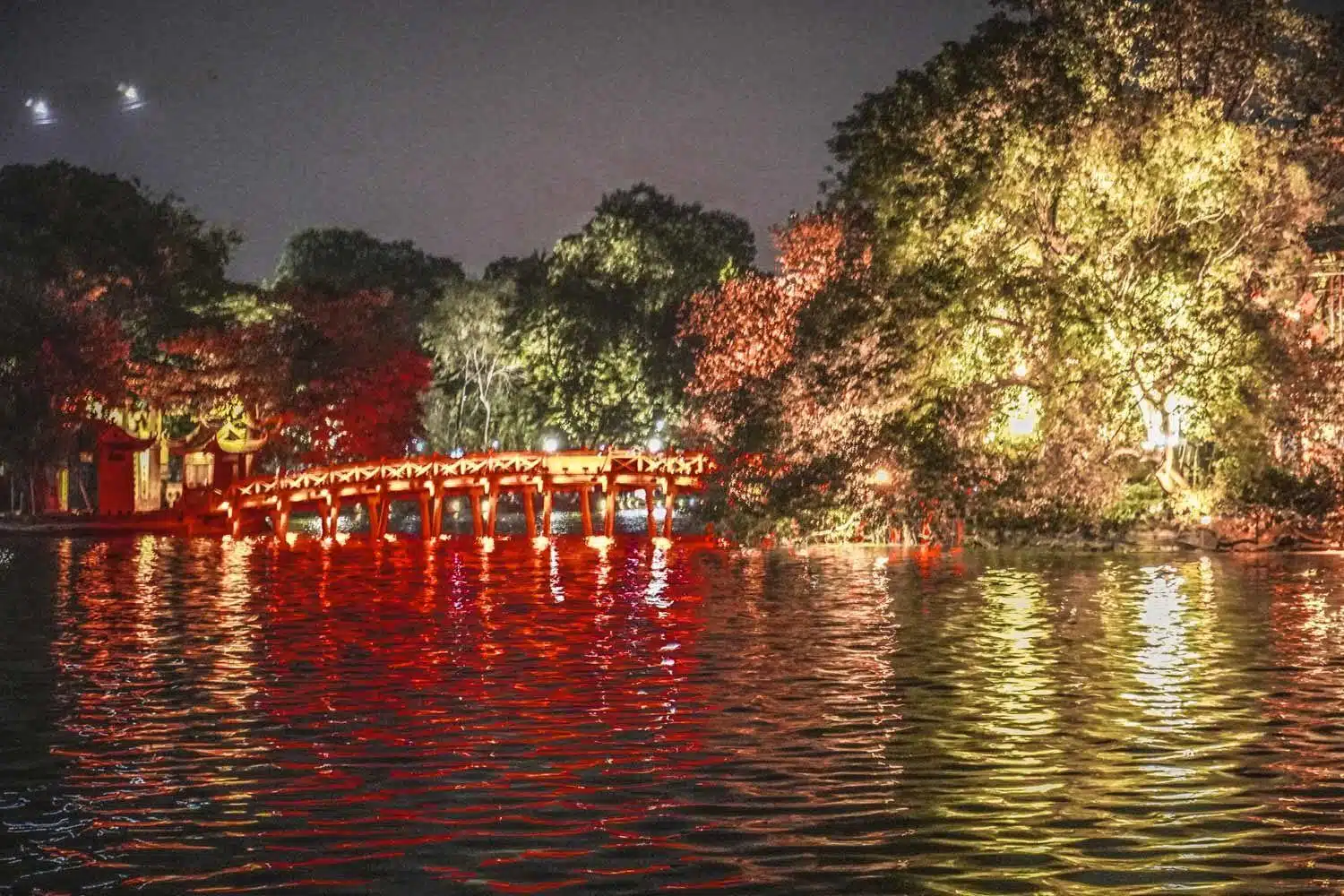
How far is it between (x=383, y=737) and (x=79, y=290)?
5850 cm

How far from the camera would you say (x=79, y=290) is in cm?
7200

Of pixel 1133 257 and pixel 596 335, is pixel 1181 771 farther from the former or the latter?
pixel 596 335

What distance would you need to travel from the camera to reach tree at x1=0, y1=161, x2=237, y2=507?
67.9 m

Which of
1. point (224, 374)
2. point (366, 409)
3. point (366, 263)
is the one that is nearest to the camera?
point (224, 374)

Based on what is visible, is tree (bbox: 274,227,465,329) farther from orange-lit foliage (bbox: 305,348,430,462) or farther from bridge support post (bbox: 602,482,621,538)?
bridge support post (bbox: 602,482,621,538)

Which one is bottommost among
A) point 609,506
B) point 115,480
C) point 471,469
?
point 609,506

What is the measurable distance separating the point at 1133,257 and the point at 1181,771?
94.2 ft

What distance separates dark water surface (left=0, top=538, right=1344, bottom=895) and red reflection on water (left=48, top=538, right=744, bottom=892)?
0.16 feet

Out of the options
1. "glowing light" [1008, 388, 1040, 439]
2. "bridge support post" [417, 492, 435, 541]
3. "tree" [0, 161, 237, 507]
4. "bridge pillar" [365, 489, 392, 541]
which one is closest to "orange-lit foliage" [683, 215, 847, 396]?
"bridge support post" [417, 492, 435, 541]

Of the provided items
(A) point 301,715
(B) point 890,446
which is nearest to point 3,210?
(B) point 890,446

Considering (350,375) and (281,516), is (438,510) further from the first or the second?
(350,375)

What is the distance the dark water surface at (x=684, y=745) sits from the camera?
1220 cm

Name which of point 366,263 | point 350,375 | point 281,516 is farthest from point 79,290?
point 366,263

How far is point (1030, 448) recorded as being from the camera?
44.2m
